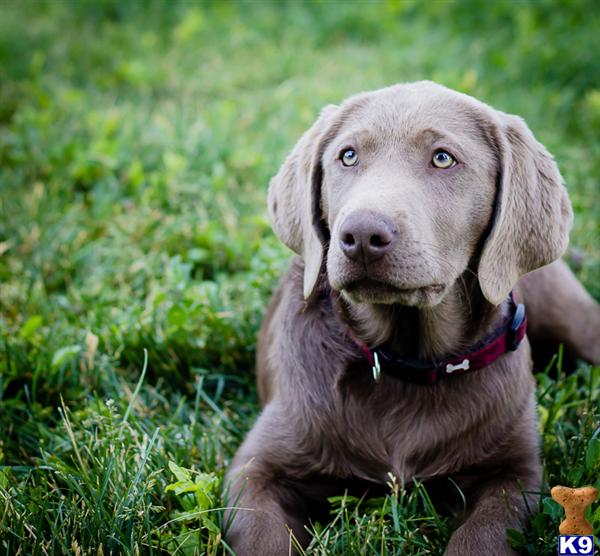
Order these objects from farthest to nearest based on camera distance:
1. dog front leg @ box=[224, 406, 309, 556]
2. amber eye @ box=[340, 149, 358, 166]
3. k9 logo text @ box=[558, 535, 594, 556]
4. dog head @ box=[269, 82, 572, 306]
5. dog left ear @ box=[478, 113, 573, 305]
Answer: amber eye @ box=[340, 149, 358, 166]
dog left ear @ box=[478, 113, 573, 305]
dog front leg @ box=[224, 406, 309, 556]
dog head @ box=[269, 82, 572, 306]
k9 logo text @ box=[558, 535, 594, 556]

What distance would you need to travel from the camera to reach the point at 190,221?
482cm

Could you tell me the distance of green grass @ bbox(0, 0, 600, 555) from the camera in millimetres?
2744

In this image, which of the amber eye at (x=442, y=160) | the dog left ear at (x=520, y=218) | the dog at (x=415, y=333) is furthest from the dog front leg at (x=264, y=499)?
the amber eye at (x=442, y=160)

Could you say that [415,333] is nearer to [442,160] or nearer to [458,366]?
[458,366]

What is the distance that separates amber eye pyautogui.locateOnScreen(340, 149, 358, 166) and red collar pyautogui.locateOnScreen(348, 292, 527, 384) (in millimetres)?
594

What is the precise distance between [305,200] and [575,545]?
4.73 ft

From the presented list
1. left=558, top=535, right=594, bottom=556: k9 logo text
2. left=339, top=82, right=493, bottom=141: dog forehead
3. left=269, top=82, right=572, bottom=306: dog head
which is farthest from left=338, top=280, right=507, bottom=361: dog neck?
left=558, top=535, right=594, bottom=556: k9 logo text

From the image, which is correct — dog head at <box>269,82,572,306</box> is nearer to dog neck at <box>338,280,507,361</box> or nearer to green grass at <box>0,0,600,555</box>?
dog neck at <box>338,280,507,361</box>

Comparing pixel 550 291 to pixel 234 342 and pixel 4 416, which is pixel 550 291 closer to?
pixel 234 342

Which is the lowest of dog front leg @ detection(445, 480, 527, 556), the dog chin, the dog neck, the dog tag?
dog front leg @ detection(445, 480, 527, 556)

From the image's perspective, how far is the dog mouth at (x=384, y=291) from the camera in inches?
100

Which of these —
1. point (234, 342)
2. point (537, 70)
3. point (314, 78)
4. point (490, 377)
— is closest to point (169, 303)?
point (234, 342)

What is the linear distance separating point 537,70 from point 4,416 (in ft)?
17.6

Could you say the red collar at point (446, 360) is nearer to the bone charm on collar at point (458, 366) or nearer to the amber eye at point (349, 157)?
the bone charm on collar at point (458, 366)
